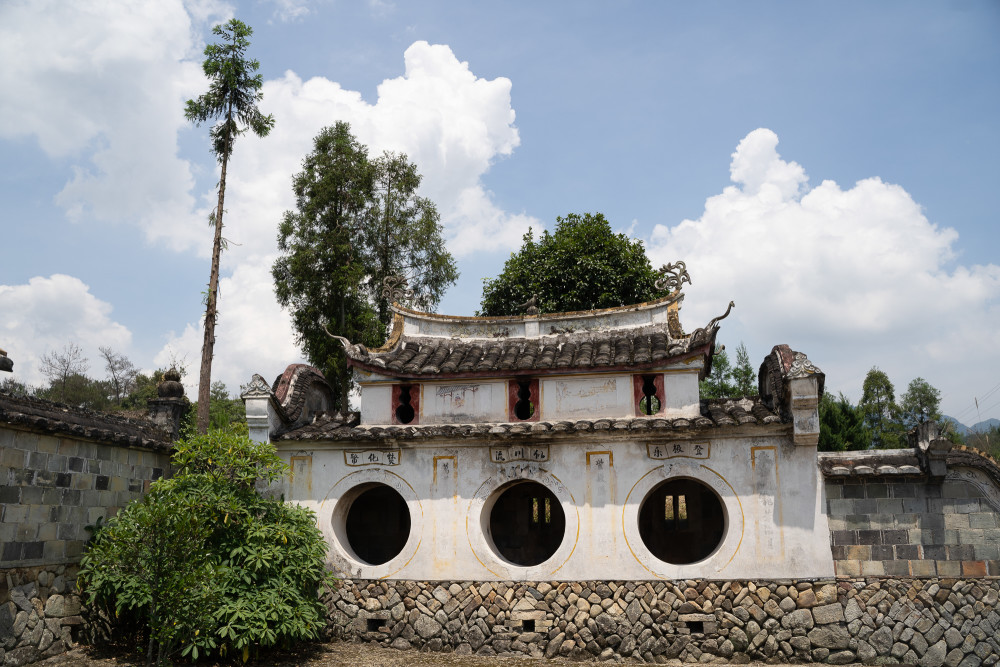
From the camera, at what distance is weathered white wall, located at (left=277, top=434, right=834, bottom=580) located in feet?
43.0

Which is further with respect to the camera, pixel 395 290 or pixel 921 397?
pixel 921 397

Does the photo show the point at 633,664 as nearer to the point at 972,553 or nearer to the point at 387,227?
the point at 972,553

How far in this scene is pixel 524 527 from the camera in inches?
696

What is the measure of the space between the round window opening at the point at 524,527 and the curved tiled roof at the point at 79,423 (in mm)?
7456

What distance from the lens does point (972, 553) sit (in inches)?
497

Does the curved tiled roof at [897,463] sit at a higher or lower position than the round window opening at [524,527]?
higher

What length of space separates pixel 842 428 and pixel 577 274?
46.0 ft

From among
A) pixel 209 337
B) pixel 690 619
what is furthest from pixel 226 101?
pixel 690 619

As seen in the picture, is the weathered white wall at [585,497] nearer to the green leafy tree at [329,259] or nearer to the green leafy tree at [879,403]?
the green leafy tree at [329,259]

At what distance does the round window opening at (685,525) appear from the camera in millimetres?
17078

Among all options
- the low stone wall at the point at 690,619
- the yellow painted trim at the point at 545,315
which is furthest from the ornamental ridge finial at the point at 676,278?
the low stone wall at the point at 690,619

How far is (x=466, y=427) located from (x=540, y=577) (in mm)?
2987

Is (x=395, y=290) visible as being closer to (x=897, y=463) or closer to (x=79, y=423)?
(x=79, y=423)

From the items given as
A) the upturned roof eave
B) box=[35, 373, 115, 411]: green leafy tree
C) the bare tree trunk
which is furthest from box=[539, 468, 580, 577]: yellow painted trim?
box=[35, 373, 115, 411]: green leafy tree
